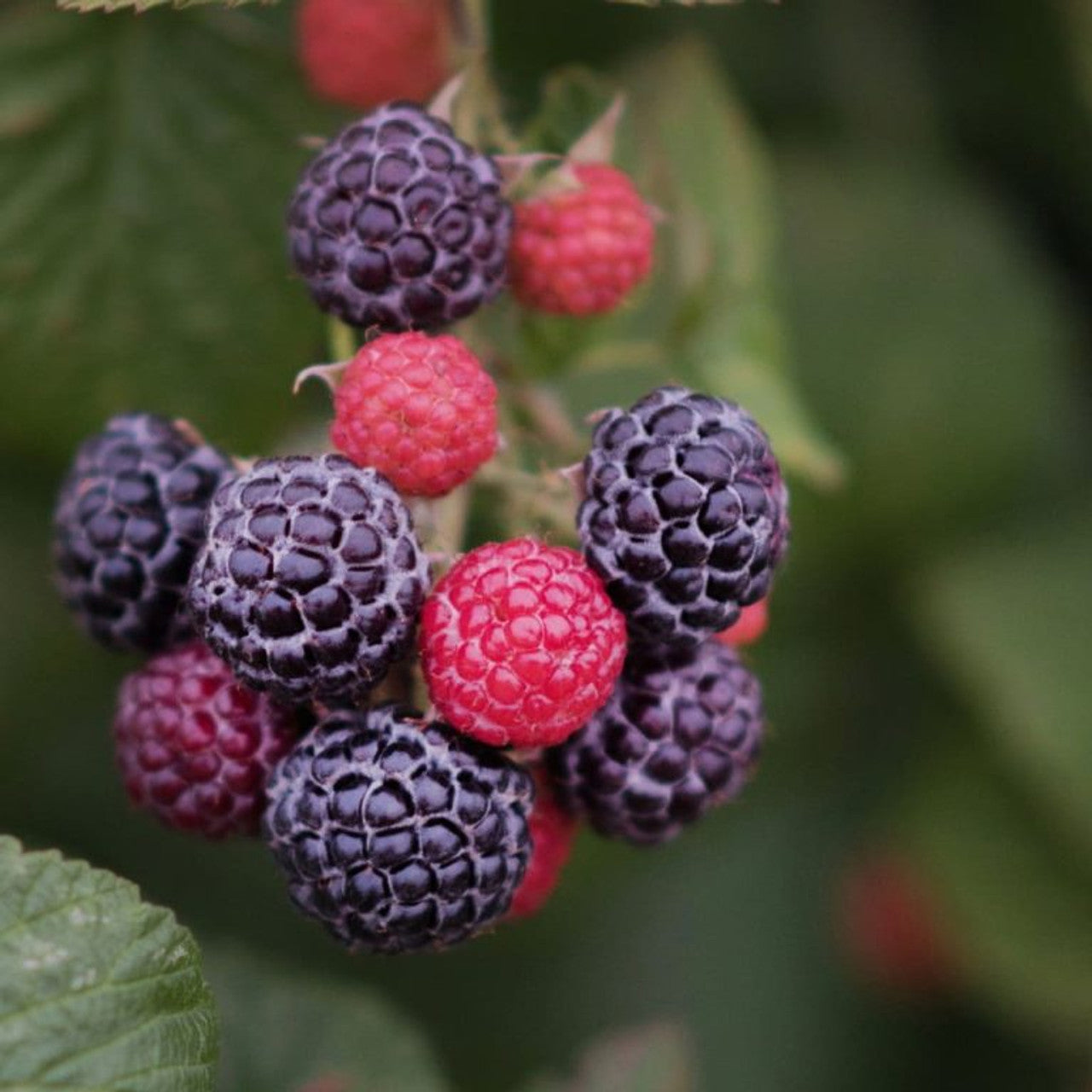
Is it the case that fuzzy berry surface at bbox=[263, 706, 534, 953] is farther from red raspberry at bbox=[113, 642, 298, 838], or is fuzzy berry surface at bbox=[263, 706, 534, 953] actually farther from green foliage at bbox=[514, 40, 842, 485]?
green foliage at bbox=[514, 40, 842, 485]

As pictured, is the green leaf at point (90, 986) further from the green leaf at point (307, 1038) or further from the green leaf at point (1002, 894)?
the green leaf at point (1002, 894)

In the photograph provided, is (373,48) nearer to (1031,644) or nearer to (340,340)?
(340,340)

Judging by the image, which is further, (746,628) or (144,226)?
(144,226)

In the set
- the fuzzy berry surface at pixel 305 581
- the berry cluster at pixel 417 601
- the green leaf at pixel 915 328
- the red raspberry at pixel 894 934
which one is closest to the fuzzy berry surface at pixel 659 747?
the berry cluster at pixel 417 601

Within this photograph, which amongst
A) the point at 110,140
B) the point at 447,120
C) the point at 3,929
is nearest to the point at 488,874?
the point at 3,929

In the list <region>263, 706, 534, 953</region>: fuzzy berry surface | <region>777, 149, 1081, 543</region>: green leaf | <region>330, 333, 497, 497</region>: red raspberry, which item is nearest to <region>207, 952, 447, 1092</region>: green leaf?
<region>263, 706, 534, 953</region>: fuzzy berry surface

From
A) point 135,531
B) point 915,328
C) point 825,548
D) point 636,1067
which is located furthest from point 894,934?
point 135,531
